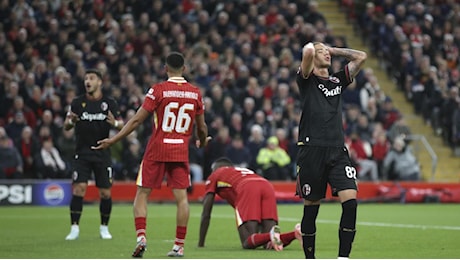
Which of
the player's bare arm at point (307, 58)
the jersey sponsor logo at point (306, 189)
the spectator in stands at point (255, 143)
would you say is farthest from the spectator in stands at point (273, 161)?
the player's bare arm at point (307, 58)

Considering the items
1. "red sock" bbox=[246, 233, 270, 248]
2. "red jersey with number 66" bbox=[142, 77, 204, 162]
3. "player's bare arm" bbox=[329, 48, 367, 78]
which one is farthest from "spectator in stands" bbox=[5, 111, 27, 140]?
"player's bare arm" bbox=[329, 48, 367, 78]

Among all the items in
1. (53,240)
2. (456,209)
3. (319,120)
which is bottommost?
(456,209)

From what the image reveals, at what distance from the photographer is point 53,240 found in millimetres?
16125

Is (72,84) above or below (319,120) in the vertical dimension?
below

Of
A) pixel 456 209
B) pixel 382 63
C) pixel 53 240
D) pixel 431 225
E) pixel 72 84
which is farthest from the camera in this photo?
pixel 382 63

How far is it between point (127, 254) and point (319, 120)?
3358 mm

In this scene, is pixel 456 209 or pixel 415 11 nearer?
pixel 456 209

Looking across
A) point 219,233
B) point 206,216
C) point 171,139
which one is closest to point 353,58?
point 171,139

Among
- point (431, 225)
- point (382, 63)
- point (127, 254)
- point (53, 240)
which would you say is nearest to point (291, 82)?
point (382, 63)

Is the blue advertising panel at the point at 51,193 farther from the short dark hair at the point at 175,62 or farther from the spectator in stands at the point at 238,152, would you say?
the short dark hair at the point at 175,62

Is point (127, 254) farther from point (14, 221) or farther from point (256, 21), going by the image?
point (256, 21)

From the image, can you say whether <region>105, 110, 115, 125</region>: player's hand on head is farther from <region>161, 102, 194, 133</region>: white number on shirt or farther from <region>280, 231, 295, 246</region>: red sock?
<region>280, 231, 295, 246</region>: red sock

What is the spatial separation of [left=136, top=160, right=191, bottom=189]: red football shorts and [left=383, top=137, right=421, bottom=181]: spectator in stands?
17289 mm

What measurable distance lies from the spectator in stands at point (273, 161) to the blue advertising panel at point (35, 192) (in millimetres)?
5374
